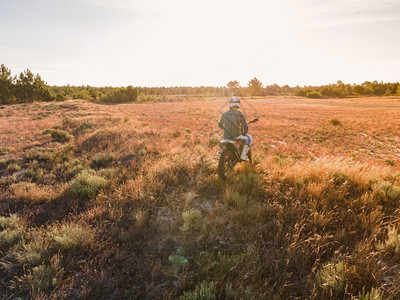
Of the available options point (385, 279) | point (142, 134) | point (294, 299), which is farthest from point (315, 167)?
point (142, 134)

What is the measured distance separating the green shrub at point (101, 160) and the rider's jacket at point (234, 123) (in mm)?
5805

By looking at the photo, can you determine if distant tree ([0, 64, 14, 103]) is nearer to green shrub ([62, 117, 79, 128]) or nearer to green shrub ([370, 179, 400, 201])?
green shrub ([62, 117, 79, 128])

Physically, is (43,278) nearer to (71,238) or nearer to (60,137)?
(71,238)

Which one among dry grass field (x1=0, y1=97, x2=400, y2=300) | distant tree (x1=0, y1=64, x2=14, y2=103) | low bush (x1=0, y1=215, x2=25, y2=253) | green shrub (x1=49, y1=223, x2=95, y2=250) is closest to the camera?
dry grass field (x1=0, y1=97, x2=400, y2=300)

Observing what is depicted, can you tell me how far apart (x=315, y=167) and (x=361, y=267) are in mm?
3565

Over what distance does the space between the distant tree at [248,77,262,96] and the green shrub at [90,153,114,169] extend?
119m

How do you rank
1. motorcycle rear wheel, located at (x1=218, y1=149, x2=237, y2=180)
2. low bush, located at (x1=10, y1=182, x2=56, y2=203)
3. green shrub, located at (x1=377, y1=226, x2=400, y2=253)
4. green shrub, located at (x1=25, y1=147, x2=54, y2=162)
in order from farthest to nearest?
green shrub, located at (x1=25, y1=147, x2=54, y2=162), motorcycle rear wheel, located at (x1=218, y1=149, x2=237, y2=180), low bush, located at (x1=10, y1=182, x2=56, y2=203), green shrub, located at (x1=377, y1=226, x2=400, y2=253)

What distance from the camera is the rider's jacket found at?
19.9 feet

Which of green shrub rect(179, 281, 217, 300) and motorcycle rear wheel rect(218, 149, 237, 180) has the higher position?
motorcycle rear wheel rect(218, 149, 237, 180)

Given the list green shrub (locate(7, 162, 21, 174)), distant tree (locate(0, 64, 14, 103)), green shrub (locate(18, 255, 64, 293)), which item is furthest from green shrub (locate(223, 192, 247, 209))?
distant tree (locate(0, 64, 14, 103))

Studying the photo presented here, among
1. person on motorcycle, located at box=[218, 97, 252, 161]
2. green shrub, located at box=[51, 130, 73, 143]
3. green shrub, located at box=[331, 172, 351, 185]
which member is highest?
person on motorcycle, located at box=[218, 97, 252, 161]

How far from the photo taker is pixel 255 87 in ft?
387

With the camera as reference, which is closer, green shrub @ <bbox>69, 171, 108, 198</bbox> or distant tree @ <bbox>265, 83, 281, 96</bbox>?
green shrub @ <bbox>69, 171, 108, 198</bbox>

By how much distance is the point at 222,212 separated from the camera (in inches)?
176
